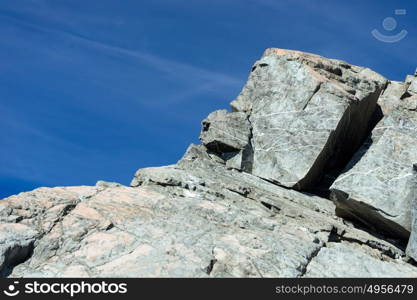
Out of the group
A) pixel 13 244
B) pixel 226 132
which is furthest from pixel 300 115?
pixel 13 244

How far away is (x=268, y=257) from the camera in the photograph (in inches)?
785

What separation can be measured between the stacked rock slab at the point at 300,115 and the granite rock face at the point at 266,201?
0.05 meters

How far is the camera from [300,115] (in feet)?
88.8

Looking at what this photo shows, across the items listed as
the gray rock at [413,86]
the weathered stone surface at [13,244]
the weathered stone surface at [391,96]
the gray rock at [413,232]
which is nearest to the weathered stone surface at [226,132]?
the weathered stone surface at [391,96]

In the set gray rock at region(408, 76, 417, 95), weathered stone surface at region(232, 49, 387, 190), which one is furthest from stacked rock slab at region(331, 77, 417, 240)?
gray rock at region(408, 76, 417, 95)

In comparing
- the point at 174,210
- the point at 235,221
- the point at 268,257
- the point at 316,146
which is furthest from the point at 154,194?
the point at 316,146

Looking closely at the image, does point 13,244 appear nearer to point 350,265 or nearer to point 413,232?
point 350,265

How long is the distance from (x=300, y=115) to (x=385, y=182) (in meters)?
5.01

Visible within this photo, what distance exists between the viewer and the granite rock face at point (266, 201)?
64.4 feet

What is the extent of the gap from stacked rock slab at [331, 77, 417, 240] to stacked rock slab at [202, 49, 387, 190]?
185 centimetres

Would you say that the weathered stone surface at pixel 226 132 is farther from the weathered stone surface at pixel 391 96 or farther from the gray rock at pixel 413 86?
the gray rock at pixel 413 86

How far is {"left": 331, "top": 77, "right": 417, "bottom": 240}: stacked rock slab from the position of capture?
23781mm

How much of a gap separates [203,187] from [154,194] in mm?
2059

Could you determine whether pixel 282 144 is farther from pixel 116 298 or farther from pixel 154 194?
pixel 116 298
